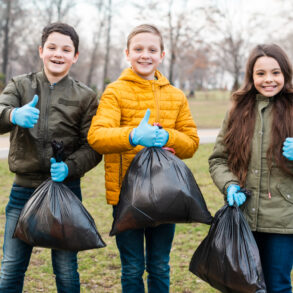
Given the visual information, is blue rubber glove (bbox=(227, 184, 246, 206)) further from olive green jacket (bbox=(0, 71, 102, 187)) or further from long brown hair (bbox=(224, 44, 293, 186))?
olive green jacket (bbox=(0, 71, 102, 187))

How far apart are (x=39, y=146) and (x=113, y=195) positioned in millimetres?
535

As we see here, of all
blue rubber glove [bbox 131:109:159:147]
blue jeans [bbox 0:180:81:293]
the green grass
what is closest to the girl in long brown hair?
blue rubber glove [bbox 131:109:159:147]

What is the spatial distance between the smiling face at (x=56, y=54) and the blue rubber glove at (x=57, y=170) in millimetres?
525

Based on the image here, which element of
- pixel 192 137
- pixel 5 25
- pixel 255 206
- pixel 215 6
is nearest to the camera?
pixel 255 206

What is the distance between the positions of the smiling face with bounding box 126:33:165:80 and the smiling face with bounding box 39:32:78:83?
15.1 inches

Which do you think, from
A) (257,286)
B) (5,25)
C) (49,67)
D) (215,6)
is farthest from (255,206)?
(5,25)

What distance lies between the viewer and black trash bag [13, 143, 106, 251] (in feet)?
6.92

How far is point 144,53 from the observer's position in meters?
2.34

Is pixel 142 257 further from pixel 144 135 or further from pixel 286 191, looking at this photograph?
pixel 286 191

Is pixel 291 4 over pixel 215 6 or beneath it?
over

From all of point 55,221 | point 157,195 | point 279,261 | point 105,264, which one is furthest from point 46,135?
point 105,264

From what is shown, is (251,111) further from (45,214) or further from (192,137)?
(45,214)

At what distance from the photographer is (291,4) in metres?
30.5

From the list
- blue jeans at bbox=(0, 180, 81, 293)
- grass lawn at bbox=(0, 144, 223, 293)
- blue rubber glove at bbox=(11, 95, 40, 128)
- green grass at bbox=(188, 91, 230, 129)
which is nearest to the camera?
blue rubber glove at bbox=(11, 95, 40, 128)
